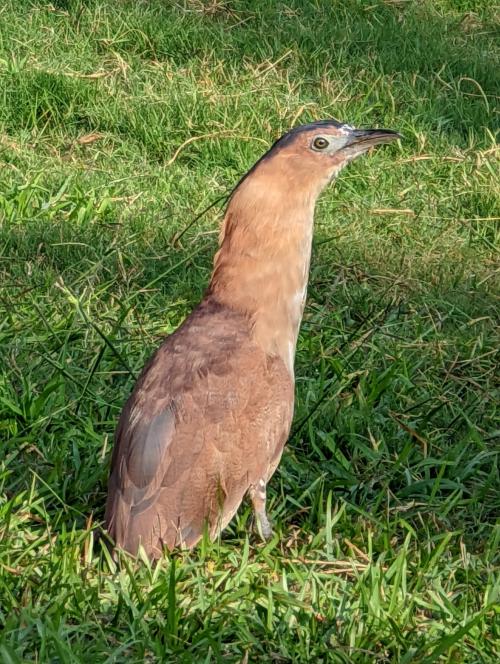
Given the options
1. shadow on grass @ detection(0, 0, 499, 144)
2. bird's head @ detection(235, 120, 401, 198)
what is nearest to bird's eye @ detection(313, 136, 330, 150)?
bird's head @ detection(235, 120, 401, 198)

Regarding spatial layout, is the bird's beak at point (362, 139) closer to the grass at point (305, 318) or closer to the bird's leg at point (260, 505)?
the grass at point (305, 318)

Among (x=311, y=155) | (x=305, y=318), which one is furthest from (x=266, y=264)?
(x=305, y=318)

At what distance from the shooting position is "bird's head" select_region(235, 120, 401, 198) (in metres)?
4.00

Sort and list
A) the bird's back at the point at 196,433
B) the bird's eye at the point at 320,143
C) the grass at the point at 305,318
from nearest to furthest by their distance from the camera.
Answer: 1. the grass at the point at 305,318
2. the bird's back at the point at 196,433
3. the bird's eye at the point at 320,143

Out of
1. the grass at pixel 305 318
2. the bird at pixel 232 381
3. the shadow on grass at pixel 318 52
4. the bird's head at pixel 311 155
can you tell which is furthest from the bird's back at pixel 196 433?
the shadow on grass at pixel 318 52

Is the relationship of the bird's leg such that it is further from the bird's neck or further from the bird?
the bird's neck

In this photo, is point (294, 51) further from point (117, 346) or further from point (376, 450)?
point (376, 450)

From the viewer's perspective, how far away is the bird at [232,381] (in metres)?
3.62

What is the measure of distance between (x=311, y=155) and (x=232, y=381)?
0.80 meters

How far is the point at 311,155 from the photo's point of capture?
4.07 metres

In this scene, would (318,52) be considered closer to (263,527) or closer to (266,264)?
(266,264)

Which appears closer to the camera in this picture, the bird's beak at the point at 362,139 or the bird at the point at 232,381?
the bird at the point at 232,381

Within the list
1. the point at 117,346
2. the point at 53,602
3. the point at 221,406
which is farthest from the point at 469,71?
the point at 53,602

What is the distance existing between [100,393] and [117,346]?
0.36m
